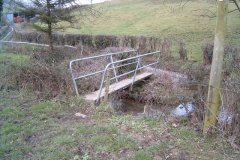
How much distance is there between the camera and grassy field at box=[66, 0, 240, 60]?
22.8m

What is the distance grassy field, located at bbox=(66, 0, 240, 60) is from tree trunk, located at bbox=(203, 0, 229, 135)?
1244 cm

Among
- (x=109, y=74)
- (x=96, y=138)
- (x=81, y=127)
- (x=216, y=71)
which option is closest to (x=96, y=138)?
(x=96, y=138)

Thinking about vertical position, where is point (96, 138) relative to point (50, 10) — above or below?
below

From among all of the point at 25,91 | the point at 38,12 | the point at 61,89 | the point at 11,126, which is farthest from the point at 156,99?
the point at 38,12

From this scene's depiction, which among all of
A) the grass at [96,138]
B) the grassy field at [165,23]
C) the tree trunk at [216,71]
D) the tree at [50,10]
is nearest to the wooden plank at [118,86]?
the grass at [96,138]

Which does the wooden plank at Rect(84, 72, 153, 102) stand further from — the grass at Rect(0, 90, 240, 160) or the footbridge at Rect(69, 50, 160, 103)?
the grass at Rect(0, 90, 240, 160)

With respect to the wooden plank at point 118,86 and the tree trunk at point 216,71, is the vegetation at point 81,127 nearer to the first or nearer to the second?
the tree trunk at point 216,71

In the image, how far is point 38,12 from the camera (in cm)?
1565

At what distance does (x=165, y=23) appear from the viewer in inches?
1195

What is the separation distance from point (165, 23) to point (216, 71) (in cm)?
2578

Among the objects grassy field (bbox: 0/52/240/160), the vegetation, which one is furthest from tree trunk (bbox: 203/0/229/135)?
grassy field (bbox: 0/52/240/160)

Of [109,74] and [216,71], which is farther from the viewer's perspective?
[109,74]

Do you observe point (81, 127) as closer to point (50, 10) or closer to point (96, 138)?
point (96, 138)

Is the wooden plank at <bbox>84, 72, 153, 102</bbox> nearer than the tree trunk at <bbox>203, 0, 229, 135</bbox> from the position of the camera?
No
